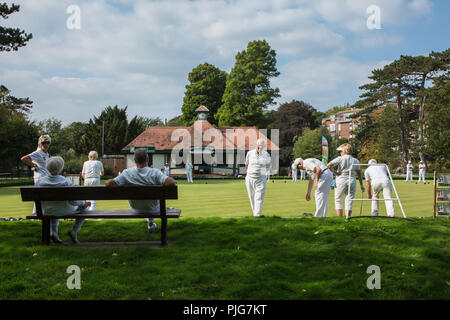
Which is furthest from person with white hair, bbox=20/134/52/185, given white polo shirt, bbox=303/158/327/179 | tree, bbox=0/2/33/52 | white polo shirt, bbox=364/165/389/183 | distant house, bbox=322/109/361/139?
distant house, bbox=322/109/361/139

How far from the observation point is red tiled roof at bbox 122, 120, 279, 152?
4606cm

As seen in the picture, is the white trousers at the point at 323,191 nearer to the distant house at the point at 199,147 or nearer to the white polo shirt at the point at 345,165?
the white polo shirt at the point at 345,165

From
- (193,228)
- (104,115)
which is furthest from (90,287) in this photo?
(104,115)

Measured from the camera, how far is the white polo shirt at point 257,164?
8789 mm

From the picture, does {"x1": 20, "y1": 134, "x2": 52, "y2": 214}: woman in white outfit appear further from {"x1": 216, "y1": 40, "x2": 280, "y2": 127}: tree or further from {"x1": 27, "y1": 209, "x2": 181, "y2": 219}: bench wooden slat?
{"x1": 216, "y1": 40, "x2": 280, "y2": 127}: tree

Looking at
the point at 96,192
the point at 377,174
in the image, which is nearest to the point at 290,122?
the point at 377,174

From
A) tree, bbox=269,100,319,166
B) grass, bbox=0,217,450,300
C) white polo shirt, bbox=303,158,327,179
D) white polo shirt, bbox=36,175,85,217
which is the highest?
tree, bbox=269,100,319,166

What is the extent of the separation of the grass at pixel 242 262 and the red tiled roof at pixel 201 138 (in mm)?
39151

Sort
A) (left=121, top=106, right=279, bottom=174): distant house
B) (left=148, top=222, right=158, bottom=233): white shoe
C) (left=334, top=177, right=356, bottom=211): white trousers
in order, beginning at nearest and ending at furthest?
(left=148, top=222, right=158, bottom=233): white shoe → (left=334, top=177, right=356, bottom=211): white trousers → (left=121, top=106, right=279, bottom=174): distant house

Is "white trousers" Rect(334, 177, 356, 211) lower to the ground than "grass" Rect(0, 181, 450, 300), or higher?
higher

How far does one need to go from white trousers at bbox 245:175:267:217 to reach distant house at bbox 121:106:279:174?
3479cm

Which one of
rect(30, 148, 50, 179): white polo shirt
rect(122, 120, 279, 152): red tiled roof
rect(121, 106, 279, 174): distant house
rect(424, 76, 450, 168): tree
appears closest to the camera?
rect(30, 148, 50, 179): white polo shirt

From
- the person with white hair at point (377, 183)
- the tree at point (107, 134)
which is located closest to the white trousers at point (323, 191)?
the person with white hair at point (377, 183)

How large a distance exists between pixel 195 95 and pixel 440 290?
5845cm
